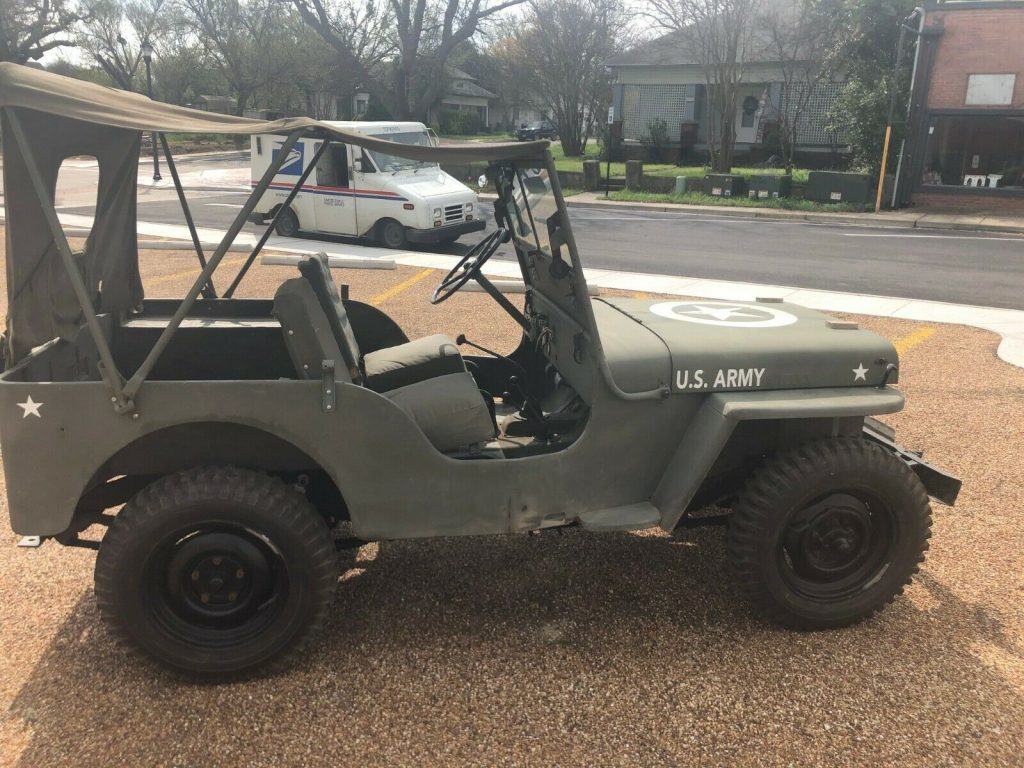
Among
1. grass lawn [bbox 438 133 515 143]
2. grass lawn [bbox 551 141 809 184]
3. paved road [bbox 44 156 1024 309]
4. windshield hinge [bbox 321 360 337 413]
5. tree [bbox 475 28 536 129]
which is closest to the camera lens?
windshield hinge [bbox 321 360 337 413]

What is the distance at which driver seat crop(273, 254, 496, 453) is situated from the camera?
9.27ft

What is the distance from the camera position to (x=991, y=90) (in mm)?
18500

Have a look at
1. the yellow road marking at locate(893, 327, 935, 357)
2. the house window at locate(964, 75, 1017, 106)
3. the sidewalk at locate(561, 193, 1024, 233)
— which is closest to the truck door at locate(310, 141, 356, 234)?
the sidewalk at locate(561, 193, 1024, 233)

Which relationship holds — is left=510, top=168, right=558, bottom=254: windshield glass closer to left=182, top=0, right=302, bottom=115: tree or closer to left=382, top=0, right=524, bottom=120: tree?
left=382, top=0, right=524, bottom=120: tree

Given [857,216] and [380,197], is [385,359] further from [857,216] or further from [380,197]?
[857,216]

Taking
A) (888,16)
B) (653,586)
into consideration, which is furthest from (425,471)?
(888,16)

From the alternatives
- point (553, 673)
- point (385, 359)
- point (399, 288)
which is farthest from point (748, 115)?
point (553, 673)

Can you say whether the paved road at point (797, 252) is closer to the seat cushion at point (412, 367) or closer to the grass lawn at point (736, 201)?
the grass lawn at point (736, 201)

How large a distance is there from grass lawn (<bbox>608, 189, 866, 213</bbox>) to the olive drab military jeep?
59.4ft

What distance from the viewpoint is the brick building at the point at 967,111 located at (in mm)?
18188

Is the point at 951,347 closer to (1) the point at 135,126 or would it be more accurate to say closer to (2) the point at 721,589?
(2) the point at 721,589

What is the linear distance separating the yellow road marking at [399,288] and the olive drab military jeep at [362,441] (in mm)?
5416

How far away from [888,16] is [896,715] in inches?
922

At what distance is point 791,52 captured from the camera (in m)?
26.0
